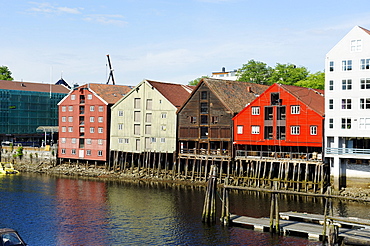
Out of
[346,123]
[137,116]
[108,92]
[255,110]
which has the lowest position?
[346,123]

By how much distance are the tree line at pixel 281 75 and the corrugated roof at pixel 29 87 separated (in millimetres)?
44887

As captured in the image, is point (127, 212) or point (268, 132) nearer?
point (127, 212)

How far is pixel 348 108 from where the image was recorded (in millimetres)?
62719

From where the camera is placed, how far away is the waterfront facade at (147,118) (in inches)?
3250

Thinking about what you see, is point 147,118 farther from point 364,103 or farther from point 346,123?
point 364,103

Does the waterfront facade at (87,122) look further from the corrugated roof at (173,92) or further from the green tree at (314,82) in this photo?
the green tree at (314,82)

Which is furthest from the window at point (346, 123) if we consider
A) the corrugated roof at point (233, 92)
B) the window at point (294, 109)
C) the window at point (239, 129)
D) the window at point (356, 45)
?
the corrugated roof at point (233, 92)

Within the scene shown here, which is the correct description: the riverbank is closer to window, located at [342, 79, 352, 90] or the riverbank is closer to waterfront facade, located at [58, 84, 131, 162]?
waterfront facade, located at [58, 84, 131, 162]

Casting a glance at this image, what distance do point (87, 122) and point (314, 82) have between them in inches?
1755

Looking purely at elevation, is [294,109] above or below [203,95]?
below

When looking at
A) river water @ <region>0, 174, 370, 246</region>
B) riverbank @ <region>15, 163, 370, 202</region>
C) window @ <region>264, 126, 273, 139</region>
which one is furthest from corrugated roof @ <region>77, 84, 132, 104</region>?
window @ <region>264, 126, 273, 139</region>

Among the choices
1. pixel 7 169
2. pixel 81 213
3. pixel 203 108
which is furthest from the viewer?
pixel 7 169

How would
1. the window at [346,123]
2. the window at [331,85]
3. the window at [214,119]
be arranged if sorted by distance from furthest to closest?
the window at [214,119]
the window at [331,85]
the window at [346,123]

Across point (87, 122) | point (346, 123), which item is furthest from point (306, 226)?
point (87, 122)
